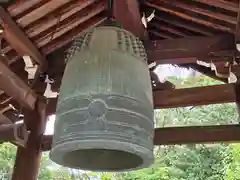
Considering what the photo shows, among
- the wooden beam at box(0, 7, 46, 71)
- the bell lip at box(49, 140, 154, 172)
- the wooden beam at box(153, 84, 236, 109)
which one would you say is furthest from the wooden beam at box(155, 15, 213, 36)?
the bell lip at box(49, 140, 154, 172)

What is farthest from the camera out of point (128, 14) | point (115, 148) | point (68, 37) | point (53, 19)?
point (68, 37)

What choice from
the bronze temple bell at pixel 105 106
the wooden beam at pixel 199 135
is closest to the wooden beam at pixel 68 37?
the wooden beam at pixel 199 135

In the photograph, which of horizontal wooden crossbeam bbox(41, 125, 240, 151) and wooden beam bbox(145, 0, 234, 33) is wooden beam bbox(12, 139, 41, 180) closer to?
horizontal wooden crossbeam bbox(41, 125, 240, 151)

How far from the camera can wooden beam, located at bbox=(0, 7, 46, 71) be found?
102 inches

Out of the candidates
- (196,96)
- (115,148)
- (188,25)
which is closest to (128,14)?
(188,25)

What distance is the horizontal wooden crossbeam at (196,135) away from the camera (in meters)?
2.93

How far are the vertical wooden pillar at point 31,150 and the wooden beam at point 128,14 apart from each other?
1.11 m

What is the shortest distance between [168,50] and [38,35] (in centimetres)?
111


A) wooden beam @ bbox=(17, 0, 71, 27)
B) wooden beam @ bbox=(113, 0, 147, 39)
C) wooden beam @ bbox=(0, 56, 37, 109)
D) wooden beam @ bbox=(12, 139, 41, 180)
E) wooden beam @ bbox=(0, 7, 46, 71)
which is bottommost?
wooden beam @ bbox=(12, 139, 41, 180)

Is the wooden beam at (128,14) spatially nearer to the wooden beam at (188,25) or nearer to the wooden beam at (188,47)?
the wooden beam at (188,47)

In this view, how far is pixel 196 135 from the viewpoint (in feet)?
9.73

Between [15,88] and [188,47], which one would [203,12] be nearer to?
[188,47]

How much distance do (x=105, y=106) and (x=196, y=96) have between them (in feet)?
6.69

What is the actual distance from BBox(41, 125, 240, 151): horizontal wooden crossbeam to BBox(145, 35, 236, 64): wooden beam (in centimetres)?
61
